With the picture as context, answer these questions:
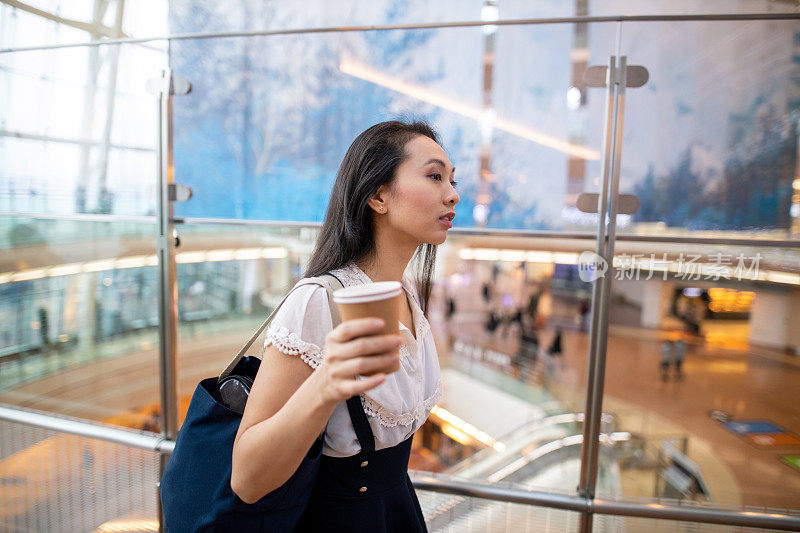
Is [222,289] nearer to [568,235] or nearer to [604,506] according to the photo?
[568,235]

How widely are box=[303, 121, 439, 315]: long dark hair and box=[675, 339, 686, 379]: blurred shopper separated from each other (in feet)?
32.1

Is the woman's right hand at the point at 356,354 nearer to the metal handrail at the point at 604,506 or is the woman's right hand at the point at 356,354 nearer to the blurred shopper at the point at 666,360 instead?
the metal handrail at the point at 604,506

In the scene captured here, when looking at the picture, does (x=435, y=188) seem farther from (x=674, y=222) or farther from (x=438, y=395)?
(x=674, y=222)

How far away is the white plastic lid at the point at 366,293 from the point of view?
1.99 ft

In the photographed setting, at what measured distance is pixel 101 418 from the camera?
170 inches

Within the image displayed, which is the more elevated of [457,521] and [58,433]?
[58,433]

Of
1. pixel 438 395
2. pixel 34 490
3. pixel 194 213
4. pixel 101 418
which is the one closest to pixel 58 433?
pixel 34 490

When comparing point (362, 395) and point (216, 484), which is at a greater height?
point (362, 395)

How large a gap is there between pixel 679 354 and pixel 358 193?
10.1 metres

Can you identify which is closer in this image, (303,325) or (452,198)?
(303,325)

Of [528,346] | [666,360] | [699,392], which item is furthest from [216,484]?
[528,346]

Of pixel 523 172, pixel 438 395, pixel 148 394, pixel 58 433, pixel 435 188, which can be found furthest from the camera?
pixel 148 394

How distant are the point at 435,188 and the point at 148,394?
4.85 m

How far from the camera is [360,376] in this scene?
34.1 inches
